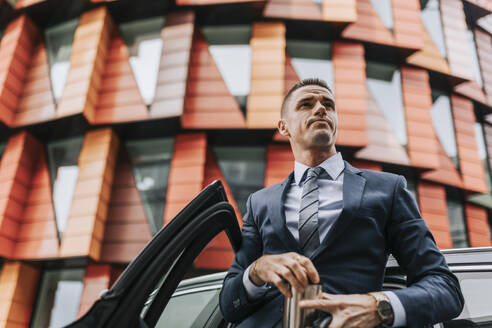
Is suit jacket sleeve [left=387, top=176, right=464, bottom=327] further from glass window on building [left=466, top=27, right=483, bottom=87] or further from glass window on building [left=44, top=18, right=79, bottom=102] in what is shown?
glass window on building [left=466, top=27, right=483, bottom=87]

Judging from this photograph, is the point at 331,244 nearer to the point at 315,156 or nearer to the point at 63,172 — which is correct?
the point at 315,156

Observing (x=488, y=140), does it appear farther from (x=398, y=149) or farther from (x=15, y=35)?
(x=15, y=35)

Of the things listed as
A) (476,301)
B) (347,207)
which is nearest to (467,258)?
(476,301)

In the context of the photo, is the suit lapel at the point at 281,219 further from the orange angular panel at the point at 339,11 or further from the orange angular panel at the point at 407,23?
the orange angular panel at the point at 407,23

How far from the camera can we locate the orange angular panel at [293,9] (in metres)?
8.14

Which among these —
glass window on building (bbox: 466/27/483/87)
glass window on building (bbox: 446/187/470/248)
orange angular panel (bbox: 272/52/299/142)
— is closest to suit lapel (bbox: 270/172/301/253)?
orange angular panel (bbox: 272/52/299/142)

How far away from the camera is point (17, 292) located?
715 cm

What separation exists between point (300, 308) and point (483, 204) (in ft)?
31.7

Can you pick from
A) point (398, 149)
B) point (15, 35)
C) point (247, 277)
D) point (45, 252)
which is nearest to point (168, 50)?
point (15, 35)

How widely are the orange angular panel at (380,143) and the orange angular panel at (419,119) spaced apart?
0.28 meters

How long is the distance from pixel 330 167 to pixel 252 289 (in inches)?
21.5

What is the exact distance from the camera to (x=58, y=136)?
8344 mm

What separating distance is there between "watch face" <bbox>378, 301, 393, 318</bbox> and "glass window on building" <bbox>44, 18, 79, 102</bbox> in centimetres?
872

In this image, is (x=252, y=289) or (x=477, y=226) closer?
(x=252, y=289)
